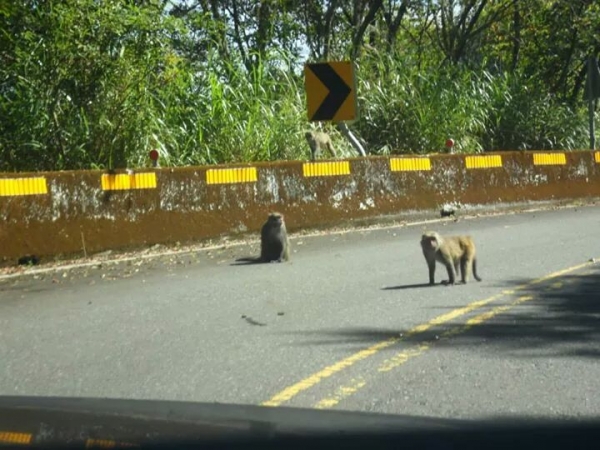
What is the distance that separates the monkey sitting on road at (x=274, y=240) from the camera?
1299cm

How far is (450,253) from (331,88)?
731 centimetres

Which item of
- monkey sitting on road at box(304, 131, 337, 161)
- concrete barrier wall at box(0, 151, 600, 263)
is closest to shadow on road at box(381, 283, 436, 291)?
concrete barrier wall at box(0, 151, 600, 263)

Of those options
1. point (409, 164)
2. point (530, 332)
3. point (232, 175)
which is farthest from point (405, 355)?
point (409, 164)

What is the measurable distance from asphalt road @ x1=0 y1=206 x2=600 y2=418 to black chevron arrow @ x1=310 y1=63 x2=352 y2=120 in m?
4.16

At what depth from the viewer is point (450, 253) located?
10.6 meters

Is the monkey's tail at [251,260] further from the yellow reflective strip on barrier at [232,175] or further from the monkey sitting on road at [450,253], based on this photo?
the monkey sitting on road at [450,253]

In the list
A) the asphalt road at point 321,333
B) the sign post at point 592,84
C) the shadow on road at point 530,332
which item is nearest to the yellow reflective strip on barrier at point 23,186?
the asphalt road at point 321,333

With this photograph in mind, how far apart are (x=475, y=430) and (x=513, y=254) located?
32.8ft

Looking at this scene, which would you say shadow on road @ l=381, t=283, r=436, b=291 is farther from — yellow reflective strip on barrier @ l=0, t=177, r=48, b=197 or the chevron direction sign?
the chevron direction sign

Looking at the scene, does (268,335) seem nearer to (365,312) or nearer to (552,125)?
(365,312)

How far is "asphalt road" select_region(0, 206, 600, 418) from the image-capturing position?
6.58 m

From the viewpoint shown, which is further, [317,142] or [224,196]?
[317,142]

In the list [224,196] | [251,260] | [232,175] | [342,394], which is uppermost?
[232,175]

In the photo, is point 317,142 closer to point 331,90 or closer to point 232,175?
point 331,90
